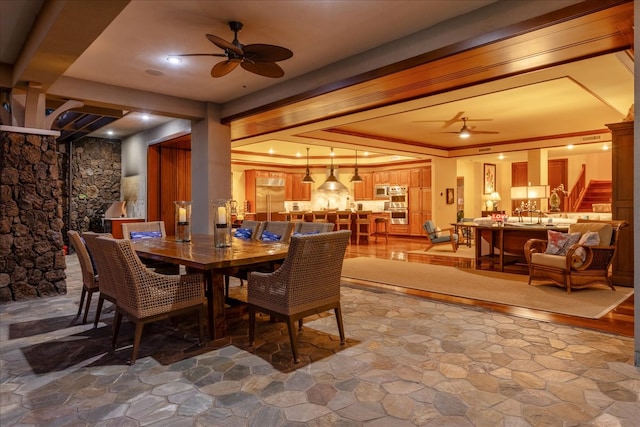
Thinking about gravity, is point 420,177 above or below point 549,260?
above

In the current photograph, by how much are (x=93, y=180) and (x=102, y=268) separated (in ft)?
22.8

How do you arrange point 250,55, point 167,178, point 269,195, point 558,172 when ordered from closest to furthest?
point 250,55 → point 167,178 → point 269,195 → point 558,172

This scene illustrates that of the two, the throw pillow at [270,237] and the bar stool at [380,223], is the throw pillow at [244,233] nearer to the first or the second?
the throw pillow at [270,237]

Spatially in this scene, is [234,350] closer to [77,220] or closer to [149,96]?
[149,96]

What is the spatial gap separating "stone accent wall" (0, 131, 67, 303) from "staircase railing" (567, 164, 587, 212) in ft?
47.4

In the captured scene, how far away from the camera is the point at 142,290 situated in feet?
8.80

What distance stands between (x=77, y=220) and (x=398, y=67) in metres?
8.30

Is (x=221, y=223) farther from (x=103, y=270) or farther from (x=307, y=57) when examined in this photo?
(x=307, y=57)

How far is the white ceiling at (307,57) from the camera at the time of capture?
324 cm

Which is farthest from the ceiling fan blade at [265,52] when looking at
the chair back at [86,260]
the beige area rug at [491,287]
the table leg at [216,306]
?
the beige area rug at [491,287]

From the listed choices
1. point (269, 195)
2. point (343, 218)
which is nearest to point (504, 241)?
point (343, 218)

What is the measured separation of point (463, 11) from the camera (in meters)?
3.26

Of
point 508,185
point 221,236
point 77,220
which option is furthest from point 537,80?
point 508,185

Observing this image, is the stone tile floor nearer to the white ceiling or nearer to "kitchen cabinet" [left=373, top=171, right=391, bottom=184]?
the white ceiling
